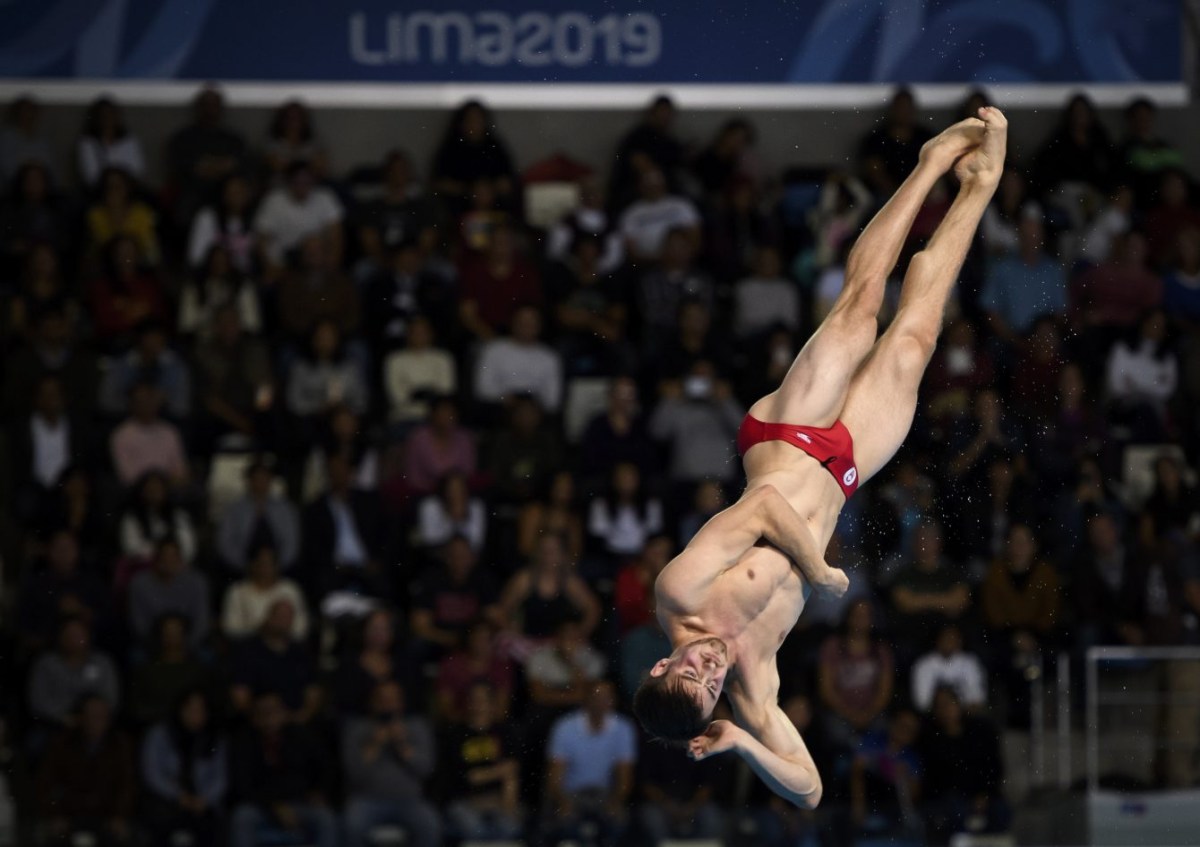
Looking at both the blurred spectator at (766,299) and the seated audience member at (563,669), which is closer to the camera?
the seated audience member at (563,669)

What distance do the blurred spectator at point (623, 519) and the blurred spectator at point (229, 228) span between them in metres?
2.97

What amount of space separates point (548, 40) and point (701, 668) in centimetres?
803

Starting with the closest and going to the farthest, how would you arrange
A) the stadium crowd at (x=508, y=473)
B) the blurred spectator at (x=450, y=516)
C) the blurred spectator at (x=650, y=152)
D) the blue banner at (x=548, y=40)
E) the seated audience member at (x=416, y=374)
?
the stadium crowd at (x=508, y=473) → the blurred spectator at (x=450, y=516) → the seated audience member at (x=416, y=374) → the blurred spectator at (x=650, y=152) → the blue banner at (x=548, y=40)

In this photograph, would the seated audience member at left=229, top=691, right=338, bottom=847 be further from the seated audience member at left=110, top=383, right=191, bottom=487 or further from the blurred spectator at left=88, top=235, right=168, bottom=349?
the blurred spectator at left=88, top=235, right=168, bottom=349

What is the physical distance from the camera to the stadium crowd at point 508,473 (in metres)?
11.1

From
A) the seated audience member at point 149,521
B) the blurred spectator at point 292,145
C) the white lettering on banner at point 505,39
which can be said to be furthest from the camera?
the white lettering on banner at point 505,39

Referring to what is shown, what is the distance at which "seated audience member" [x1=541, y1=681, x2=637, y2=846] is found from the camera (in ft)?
36.1

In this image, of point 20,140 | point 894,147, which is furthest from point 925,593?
point 20,140

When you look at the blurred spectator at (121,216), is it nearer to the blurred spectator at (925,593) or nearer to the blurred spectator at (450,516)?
the blurred spectator at (450,516)

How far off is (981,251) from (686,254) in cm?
208

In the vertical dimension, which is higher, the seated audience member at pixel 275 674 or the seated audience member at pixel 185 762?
the seated audience member at pixel 275 674

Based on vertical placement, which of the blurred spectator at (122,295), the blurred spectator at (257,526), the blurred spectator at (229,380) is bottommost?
the blurred spectator at (257,526)

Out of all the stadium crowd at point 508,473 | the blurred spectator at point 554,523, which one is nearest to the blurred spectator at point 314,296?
the stadium crowd at point 508,473

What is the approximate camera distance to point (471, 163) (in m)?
13.8
